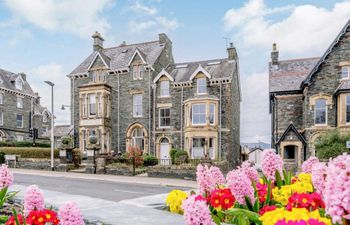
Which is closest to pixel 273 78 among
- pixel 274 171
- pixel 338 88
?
pixel 338 88

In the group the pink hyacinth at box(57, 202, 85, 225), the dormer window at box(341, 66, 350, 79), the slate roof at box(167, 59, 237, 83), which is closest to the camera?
the pink hyacinth at box(57, 202, 85, 225)

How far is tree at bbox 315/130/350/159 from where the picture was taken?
2030cm

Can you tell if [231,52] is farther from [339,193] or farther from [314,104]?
[339,193]

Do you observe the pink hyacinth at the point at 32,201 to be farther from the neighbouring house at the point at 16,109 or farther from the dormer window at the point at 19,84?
the dormer window at the point at 19,84

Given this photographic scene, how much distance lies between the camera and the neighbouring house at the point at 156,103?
96.3 ft

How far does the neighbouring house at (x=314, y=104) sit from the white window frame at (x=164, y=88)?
10.3m

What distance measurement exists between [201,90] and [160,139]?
653cm

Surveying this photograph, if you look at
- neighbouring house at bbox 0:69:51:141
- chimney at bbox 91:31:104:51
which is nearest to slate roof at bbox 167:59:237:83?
chimney at bbox 91:31:104:51

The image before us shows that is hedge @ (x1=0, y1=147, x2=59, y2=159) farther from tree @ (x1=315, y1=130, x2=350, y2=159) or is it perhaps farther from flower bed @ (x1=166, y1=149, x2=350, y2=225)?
flower bed @ (x1=166, y1=149, x2=350, y2=225)

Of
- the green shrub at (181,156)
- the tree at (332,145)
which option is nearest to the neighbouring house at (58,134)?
the green shrub at (181,156)

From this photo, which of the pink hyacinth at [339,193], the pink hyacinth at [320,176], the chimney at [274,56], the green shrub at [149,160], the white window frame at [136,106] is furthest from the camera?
the white window frame at [136,106]

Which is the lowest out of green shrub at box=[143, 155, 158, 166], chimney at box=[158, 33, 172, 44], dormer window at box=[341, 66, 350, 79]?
green shrub at box=[143, 155, 158, 166]

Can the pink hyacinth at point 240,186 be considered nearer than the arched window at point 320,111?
Yes

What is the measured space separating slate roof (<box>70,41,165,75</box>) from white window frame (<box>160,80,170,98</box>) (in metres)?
2.45
